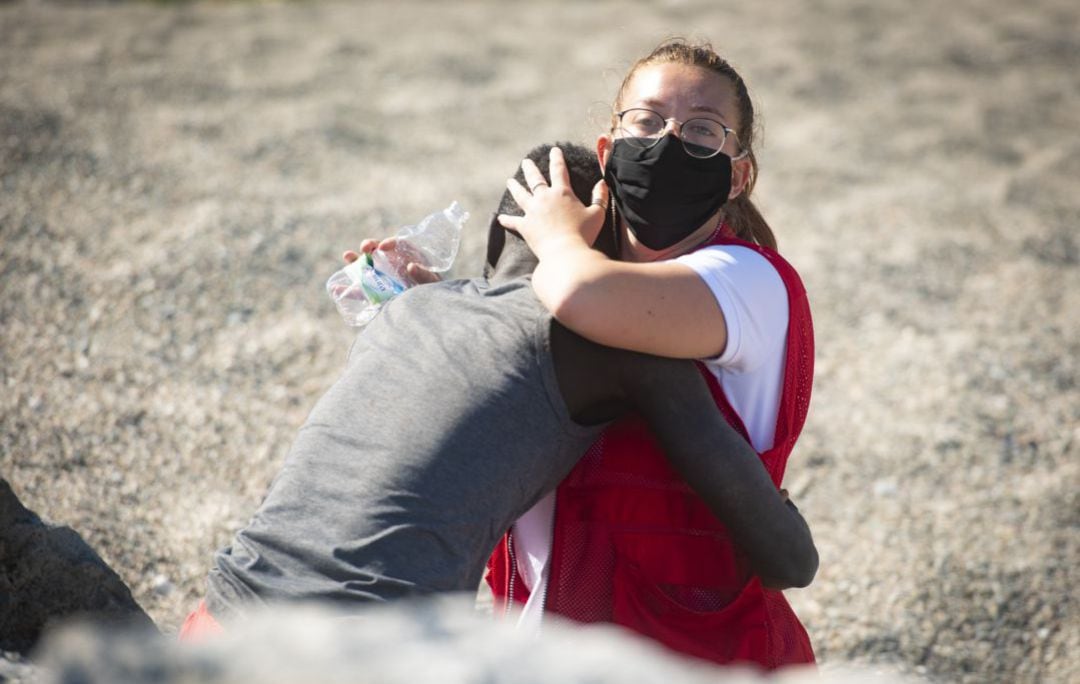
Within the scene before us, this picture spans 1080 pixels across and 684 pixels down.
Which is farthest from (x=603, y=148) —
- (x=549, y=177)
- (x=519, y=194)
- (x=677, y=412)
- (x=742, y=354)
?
(x=677, y=412)

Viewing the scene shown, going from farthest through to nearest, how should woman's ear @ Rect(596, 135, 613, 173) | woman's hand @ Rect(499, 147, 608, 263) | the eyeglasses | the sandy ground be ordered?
the sandy ground < woman's ear @ Rect(596, 135, 613, 173) < the eyeglasses < woman's hand @ Rect(499, 147, 608, 263)

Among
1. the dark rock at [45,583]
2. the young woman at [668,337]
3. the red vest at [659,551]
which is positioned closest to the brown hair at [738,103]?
the young woman at [668,337]

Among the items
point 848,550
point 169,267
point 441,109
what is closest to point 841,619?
point 848,550

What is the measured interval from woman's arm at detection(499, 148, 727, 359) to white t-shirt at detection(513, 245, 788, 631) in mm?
38

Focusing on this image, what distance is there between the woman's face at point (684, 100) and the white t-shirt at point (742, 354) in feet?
0.88

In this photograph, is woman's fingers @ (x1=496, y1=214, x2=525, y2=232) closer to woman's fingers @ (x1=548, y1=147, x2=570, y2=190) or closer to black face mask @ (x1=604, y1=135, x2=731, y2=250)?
woman's fingers @ (x1=548, y1=147, x2=570, y2=190)

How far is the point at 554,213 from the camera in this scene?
213cm

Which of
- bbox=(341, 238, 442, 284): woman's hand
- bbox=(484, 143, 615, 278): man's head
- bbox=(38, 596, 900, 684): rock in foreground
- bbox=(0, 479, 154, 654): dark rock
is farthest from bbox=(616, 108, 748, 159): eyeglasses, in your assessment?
bbox=(0, 479, 154, 654): dark rock

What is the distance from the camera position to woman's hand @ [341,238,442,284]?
257 centimetres

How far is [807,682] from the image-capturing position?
1.29 metres

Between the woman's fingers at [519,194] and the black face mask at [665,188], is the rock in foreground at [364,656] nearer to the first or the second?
the woman's fingers at [519,194]

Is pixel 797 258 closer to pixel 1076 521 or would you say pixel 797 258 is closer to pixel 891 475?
pixel 891 475

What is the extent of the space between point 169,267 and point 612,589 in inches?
137

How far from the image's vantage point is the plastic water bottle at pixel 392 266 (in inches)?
99.7
